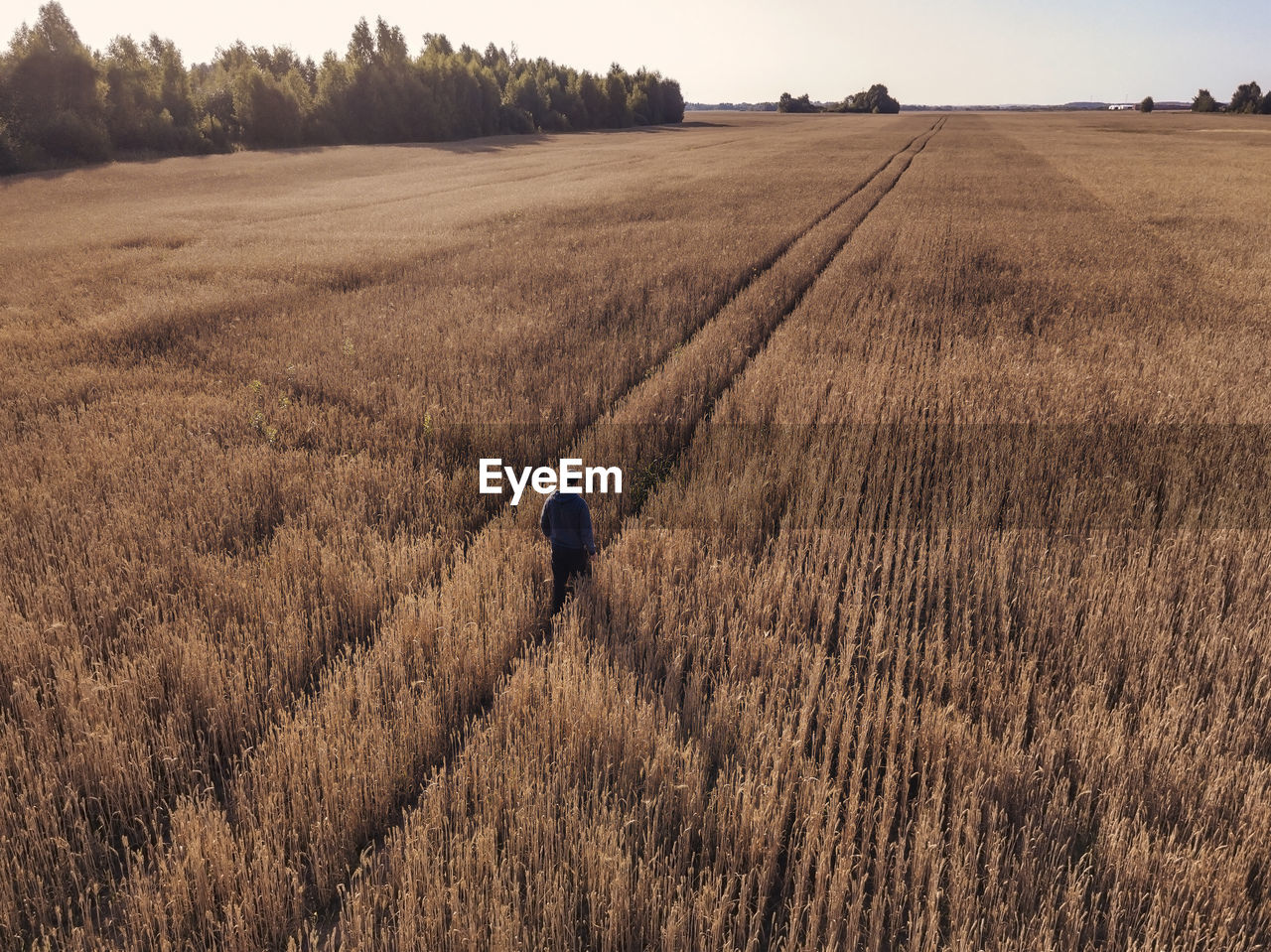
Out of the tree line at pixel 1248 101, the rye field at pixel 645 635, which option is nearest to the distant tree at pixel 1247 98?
the tree line at pixel 1248 101

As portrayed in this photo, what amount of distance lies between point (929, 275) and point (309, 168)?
44575 mm

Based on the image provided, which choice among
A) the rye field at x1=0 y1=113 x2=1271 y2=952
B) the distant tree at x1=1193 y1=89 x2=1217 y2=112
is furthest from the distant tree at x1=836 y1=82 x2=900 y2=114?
the rye field at x1=0 y1=113 x2=1271 y2=952

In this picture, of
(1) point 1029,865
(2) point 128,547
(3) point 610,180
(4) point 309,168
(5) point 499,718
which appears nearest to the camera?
(1) point 1029,865

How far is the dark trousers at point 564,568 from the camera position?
4617mm

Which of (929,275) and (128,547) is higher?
(929,275)

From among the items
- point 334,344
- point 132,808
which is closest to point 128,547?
point 132,808

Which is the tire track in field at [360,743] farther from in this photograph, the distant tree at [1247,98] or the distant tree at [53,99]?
the distant tree at [1247,98]

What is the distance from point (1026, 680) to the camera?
12.3 feet

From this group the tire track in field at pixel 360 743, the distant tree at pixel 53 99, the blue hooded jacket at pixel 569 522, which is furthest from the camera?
the distant tree at pixel 53 99

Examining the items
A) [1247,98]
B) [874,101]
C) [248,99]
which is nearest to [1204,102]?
[1247,98]

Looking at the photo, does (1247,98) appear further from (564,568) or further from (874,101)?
(564,568)

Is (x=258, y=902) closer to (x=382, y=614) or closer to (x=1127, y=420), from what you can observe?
(x=382, y=614)

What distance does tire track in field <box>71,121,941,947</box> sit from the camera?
9.11ft

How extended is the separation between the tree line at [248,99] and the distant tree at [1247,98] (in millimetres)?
105253
